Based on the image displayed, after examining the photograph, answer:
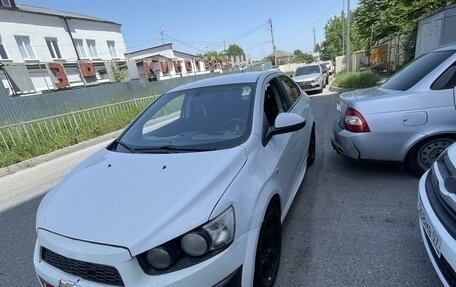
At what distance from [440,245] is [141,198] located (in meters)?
1.78

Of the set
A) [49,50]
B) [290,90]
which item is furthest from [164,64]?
[290,90]

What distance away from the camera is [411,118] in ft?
10.9

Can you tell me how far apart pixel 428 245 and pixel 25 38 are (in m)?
25.1

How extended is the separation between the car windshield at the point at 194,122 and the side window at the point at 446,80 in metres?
2.15

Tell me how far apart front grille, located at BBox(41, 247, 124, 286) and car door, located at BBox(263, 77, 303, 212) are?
136 cm

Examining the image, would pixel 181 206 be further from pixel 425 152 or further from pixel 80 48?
pixel 80 48

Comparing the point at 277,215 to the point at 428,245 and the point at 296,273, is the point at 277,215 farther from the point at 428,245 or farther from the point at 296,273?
the point at 428,245

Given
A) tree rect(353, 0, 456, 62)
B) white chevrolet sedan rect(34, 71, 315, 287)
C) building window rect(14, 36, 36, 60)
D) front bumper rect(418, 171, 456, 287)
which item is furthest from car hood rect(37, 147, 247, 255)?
building window rect(14, 36, 36, 60)

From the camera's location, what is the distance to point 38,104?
12.3 meters

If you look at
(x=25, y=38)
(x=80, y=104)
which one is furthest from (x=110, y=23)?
(x=80, y=104)

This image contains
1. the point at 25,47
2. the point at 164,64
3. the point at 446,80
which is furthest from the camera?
the point at 164,64

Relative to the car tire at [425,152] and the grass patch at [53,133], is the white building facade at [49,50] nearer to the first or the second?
the grass patch at [53,133]

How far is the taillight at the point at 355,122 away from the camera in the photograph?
351 cm

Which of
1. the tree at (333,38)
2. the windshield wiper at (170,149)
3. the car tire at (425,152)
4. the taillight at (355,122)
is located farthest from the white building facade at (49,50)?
the tree at (333,38)
